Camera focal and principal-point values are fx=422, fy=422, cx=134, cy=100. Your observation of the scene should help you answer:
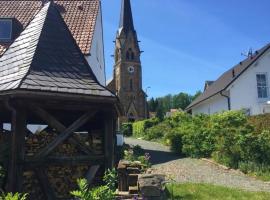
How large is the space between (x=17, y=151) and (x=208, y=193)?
549 centimetres

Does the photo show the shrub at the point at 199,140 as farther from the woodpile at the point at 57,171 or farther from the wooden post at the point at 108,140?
the wooden post at the point at 108,140

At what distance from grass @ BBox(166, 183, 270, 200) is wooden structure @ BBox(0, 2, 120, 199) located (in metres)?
2.34

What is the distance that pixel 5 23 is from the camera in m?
22.0

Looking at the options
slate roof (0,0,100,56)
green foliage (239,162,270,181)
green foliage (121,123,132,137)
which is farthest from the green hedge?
green foliage (121,123,132,137)

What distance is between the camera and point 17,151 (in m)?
9.27

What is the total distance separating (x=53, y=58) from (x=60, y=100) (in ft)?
5.27

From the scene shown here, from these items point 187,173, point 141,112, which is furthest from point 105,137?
point 141,112

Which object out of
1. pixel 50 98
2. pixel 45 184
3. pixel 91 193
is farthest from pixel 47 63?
→ pixel 91 193

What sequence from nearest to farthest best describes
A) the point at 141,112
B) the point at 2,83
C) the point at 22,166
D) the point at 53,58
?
the point at 22,166
the point at 2,83
the point at 53,58
the point at 141,112

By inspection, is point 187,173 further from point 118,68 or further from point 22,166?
point 118,68

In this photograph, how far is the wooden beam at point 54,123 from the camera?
9516mm

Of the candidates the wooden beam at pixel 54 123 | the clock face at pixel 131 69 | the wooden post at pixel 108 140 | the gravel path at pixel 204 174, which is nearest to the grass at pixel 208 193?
the gravel path at pixel 204 174

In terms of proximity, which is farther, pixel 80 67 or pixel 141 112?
pixel 141 112

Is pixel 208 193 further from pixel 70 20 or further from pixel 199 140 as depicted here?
pixel 70 20
